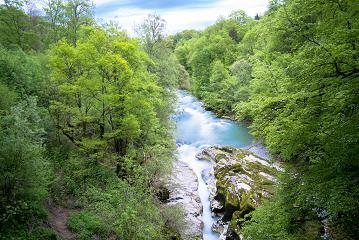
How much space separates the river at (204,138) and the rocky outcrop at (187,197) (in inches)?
18.7

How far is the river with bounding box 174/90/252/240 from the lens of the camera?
69.6 ft

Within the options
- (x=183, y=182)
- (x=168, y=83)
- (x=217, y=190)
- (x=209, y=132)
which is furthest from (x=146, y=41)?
(x=217, y=190)

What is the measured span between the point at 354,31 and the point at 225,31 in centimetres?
5864

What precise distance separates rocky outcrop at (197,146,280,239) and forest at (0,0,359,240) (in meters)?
1.13

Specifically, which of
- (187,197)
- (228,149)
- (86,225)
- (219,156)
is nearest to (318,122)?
(86,225)

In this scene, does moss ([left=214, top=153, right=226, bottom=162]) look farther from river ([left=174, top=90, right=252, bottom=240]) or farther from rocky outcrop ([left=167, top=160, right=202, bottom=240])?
rocky outcrop ([left=167, top=160, right=202, bottom=240])

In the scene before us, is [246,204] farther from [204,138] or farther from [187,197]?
[204,138]

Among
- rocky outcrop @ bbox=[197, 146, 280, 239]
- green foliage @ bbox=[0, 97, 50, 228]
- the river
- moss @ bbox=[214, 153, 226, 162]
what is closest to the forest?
green foliage @ bbox=[0, 97, 50, 228]

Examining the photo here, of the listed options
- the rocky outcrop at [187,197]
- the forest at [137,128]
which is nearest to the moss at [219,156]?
the rocky outcrop at [187,197]

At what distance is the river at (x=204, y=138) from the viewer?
21.2 m

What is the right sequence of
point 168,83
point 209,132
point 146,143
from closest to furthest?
point 146,143, point 168,83, point 209,132

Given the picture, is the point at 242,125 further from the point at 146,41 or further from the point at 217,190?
the point at 217,190

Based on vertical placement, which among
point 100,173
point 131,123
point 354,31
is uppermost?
point 354,31

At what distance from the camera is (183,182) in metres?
23.0
